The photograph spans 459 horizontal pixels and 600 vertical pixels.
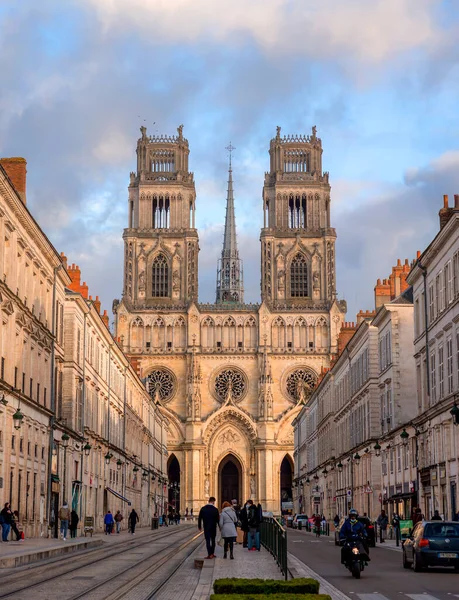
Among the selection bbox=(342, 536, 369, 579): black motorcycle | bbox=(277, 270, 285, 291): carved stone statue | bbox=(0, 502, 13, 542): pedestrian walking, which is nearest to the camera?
bbox=(342, 536, 369, 579): black motorcycle

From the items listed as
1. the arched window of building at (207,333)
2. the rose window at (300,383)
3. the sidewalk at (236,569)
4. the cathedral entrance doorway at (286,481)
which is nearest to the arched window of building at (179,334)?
the arched window of building at (207,333)

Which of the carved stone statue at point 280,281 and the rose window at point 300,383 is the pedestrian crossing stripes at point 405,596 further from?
the carved stone statue at point 280,281

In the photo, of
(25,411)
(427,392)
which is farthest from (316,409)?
(25,411)

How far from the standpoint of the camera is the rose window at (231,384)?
12088 centimetres

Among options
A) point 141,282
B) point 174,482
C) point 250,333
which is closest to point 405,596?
point 250,333

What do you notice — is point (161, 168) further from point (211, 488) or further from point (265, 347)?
point (211, 488)

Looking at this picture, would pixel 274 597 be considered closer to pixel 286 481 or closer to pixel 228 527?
pixel 228 527

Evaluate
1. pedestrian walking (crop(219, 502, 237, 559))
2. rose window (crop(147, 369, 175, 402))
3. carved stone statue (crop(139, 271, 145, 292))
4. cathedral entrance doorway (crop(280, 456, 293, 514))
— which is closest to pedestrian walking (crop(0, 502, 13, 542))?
pedestrian walking (crop(219, 502, 237, 559))

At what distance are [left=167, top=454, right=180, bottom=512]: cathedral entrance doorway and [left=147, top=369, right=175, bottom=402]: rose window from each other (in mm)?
7399

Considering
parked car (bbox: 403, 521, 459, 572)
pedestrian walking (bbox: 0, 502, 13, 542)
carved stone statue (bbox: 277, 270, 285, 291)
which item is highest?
carved stone statue (bbox: 277, 270, 285, 291)

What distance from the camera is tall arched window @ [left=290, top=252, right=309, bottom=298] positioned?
123 metres

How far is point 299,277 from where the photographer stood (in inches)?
4852

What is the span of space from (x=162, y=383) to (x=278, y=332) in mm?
14645

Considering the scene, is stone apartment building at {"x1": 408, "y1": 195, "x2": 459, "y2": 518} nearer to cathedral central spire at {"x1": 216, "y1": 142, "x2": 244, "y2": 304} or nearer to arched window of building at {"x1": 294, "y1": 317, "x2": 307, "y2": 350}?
arched window of building at {"x1": 294, "y1": 317, "x2": 307, "y2": 350}
